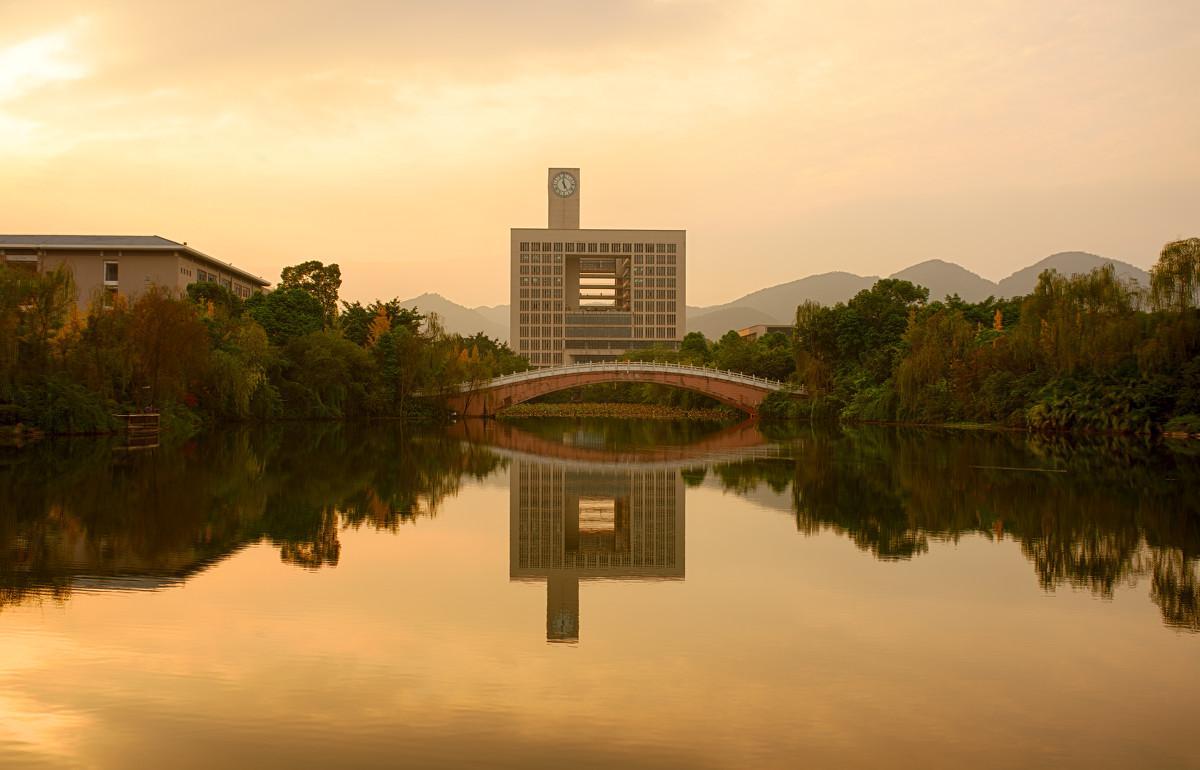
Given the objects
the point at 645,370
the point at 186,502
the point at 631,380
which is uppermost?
the point at 645,370

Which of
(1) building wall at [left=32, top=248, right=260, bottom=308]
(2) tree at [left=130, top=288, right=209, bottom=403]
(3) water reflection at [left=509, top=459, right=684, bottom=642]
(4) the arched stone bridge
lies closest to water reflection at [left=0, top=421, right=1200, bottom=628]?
(3) water reflection at [left=509, top=459, right=684, bottom=642]

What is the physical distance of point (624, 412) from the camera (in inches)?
2116

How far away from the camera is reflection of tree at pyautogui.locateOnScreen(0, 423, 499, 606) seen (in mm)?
8281

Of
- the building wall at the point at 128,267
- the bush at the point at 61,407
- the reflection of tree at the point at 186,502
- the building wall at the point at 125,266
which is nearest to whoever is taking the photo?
the reflection of tree at the point at 186,502

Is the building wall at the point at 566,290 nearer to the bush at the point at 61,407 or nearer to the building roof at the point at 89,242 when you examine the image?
Answer: the building roof at the point at 89,242

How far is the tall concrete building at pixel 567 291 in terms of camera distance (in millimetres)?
103062

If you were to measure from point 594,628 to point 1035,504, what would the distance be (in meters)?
8.00

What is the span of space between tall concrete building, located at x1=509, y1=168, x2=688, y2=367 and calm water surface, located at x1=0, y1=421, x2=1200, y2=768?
3532 inches

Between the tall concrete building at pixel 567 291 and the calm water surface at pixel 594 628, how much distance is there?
8972 centimetres

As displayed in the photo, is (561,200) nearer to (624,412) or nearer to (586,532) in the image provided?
(624,412)

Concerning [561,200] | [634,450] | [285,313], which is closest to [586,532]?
[634,450]

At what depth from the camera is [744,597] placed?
292 inches

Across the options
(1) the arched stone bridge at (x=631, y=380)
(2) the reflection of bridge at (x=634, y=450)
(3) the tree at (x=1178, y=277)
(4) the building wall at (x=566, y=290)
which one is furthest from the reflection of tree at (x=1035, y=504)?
(4) the building wall at (x=566, y=290)

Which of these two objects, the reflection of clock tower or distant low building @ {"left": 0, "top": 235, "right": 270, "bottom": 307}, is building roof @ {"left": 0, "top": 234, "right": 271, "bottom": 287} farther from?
the reflection of clock tower
